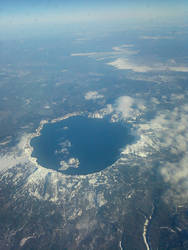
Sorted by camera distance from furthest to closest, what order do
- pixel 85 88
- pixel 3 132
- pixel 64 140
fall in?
1. pixel 85 88
2. pixel 3 132
3. pixel 64 140

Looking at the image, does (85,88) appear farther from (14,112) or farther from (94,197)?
(94,197)

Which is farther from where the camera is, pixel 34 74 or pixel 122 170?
pixel 34 74

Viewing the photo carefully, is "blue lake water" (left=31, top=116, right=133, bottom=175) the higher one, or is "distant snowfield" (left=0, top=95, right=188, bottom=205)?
"distant snowfield" (left=0, top=95, right=188, bottom=205)

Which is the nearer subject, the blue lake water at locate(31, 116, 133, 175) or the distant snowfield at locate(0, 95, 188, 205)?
the distant snowfield at locate(0, 95, 188, 205)

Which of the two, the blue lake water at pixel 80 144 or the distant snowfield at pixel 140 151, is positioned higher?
the distant snowfield at pixel 140 151

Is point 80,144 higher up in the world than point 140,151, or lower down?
lower down

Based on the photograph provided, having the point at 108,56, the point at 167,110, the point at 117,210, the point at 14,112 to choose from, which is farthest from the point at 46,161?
the point at 108,56

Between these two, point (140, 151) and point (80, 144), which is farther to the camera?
point (80, 144)

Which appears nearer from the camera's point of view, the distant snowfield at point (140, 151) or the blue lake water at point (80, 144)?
the distant snowfield at point (140, 151)
